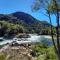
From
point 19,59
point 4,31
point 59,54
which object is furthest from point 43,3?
point 4,31

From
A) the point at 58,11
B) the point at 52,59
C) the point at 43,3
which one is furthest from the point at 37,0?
the point at 52,59

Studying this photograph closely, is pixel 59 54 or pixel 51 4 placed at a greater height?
pixel 51 4

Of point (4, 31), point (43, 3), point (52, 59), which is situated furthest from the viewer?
point (4, 31)

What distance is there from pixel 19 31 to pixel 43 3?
15322 cm

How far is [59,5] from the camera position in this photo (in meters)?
16.0

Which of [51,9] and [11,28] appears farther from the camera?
[11,28]

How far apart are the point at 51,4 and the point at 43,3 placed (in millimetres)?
760

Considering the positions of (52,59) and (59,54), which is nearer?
(59,54)

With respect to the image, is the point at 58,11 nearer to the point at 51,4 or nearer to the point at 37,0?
the point at 51,4

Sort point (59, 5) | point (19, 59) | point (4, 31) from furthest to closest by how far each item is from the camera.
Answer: point (4, 31)
point (59, 5)
point (19, 59)

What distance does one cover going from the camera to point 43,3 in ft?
55.9

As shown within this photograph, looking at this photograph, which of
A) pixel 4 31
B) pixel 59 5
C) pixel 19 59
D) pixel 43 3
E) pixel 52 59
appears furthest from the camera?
pixel 4 31

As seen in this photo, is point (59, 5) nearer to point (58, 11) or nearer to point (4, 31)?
point (58, 11)

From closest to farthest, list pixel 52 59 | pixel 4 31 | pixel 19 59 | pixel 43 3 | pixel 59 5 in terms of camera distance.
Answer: pixel 19 59 → pixel 59 5 → pixel 43 3 → pixel 52 59 → pixel 4 31
